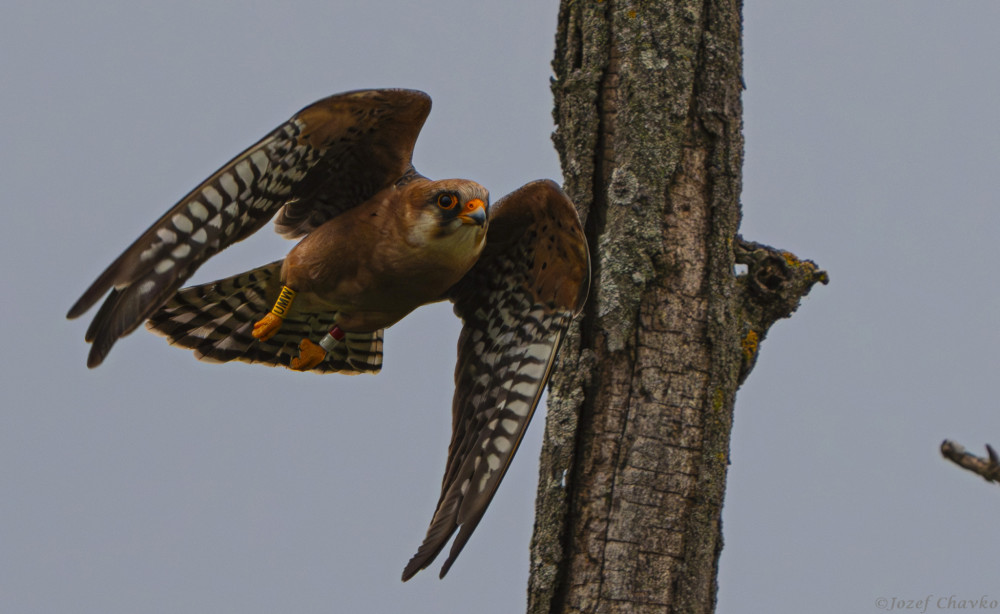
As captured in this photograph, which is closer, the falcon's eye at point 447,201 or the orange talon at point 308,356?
the falcon's eye at point 447,201

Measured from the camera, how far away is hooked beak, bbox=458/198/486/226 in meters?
3.87

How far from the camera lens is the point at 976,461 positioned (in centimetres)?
194

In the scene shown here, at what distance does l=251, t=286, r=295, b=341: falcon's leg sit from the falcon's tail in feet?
0.59

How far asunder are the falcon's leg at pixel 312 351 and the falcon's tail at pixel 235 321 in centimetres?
7

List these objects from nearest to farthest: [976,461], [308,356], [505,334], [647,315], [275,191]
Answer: [976,461]
[647,315]
[275,191]
[505,334]
[308,356]

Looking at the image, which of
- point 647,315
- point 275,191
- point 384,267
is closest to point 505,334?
point 384,267

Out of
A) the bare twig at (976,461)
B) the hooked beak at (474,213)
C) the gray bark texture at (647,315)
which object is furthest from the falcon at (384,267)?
the bare twig at (976,461)

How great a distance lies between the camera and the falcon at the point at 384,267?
3602 millimetres

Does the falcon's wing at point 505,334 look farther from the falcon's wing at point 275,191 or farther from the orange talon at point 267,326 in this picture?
the orange talon at point 267,326

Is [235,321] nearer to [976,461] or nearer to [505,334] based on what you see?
[505,334]

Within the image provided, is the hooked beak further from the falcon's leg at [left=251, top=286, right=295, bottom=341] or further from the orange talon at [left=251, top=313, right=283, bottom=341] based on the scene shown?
the orange talon at [left=251, top=313, right=283, bottom=341]

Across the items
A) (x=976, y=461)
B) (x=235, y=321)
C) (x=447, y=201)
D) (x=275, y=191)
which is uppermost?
(x=447, y=201)

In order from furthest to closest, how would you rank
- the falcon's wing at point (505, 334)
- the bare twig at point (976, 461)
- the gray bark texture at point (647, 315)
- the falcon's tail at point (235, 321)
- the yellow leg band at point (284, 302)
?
the falcon's tail at point (235, 321) < the yellow leg band at point (284, 302) < the falcon's wing at point (505, 334) < the gray bark texture at point (647, 315) < the bare twig at point (976, 461)

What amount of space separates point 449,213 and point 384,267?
1.25ft
